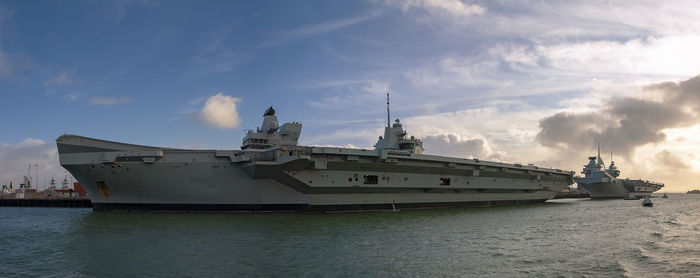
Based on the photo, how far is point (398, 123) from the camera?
114 ft

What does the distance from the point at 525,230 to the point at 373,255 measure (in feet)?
28.4

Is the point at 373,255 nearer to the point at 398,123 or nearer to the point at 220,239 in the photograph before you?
the point at 220,239

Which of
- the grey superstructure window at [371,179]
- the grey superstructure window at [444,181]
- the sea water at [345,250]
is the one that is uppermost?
the grey superstructure window at [371,179]

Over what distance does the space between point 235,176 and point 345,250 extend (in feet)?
41.7

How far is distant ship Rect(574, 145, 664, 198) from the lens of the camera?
58.6 meters

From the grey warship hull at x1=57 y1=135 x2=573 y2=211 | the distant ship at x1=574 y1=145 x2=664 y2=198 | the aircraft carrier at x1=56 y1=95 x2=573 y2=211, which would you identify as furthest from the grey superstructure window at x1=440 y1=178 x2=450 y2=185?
the distant ship at x1=574 y1=145 x2=664 y2=198

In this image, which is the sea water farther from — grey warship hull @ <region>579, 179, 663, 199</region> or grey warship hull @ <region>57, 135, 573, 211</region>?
grey warship hull @ <region>579, 179, 663, 199</region>

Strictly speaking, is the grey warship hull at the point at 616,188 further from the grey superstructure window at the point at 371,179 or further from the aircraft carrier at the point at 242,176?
the grey superstructure window at the point at 371,179

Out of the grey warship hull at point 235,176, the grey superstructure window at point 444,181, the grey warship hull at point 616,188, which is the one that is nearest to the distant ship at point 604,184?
the grey warship hull at point 616,188

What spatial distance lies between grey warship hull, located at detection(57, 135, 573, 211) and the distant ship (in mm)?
43651

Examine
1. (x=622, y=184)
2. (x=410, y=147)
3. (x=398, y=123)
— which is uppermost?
(x=398, y=123)

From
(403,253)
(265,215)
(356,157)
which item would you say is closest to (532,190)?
(356,157)

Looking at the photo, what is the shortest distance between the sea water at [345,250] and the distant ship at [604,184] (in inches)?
1759

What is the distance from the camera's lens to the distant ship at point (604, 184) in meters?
58.6
